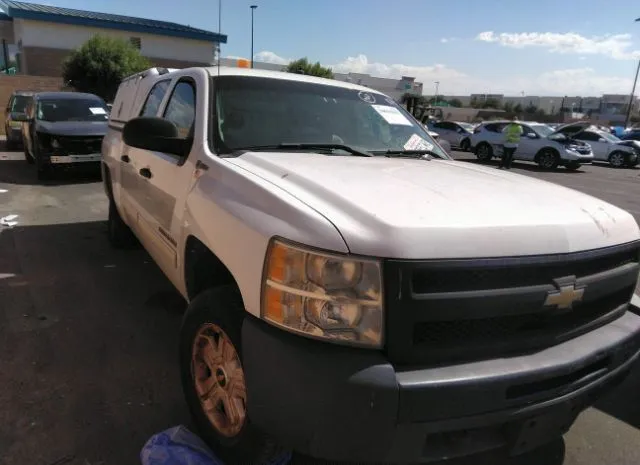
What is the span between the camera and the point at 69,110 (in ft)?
36.7

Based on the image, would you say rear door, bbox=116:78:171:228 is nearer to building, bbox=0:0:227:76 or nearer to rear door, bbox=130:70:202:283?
rear door, bbox=130:70:202:283

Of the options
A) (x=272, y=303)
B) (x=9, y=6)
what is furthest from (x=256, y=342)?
(x=9, y=6)

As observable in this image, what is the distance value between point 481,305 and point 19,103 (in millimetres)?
17660

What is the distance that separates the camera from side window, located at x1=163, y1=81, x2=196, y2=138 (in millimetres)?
3215

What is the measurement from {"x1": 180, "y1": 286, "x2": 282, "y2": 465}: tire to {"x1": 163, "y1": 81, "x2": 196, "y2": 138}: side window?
4.05 feet

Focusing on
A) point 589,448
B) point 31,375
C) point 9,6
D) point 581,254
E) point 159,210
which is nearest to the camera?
point 581,254

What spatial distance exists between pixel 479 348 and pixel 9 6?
156 feet

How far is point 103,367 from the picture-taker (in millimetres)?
3252

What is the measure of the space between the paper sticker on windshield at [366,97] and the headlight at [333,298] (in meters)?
2.24

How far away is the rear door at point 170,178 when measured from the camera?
2920mm

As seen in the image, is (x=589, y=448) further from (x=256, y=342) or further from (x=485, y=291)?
(x=256, y=342)

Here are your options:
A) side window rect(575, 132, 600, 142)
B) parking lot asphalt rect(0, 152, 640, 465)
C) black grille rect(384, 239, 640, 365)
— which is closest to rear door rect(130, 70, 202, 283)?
parking lot asphalt rect(0, 152, 640, 465)

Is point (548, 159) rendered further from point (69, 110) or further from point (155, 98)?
point (155, 98)

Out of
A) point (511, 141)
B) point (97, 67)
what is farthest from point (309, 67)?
point (511, 141)
